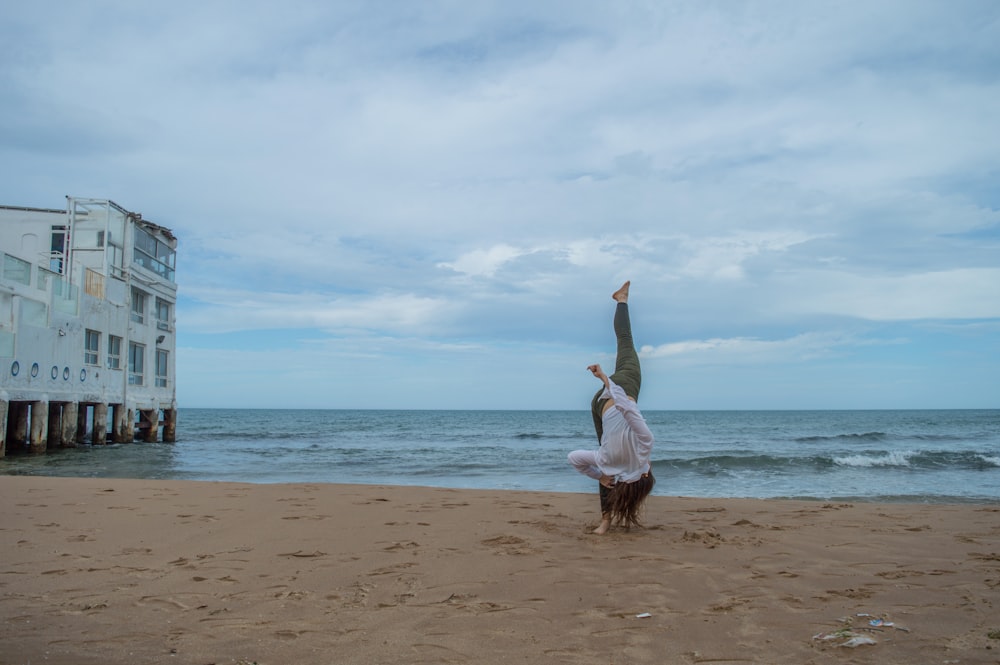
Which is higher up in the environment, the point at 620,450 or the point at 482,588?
the point at 620,450

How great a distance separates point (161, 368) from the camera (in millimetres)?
29469

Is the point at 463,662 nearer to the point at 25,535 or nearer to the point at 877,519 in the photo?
the point at 25,535

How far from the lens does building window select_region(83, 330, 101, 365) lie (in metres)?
23.5

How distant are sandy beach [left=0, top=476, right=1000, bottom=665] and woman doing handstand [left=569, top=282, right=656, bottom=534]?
259 millimetres

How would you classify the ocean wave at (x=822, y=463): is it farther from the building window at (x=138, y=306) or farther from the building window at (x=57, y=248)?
the building window at (x=57, y=248)

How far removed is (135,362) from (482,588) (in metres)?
27.5

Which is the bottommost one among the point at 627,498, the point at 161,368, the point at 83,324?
the point at 627,498

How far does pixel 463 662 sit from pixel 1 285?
66.1ft

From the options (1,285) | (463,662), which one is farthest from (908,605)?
(1,285)

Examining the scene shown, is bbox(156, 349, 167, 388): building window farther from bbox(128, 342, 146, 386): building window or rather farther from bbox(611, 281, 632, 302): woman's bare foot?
bbox(611, 281, 632, 302): woman's bare foot

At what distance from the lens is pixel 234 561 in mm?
4633

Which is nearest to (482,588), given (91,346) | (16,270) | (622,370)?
(622,370)

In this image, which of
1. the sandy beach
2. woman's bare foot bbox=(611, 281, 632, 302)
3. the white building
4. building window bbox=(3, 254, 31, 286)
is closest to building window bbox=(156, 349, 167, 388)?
the white building

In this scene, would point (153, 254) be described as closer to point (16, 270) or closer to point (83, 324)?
point (83, 324)
